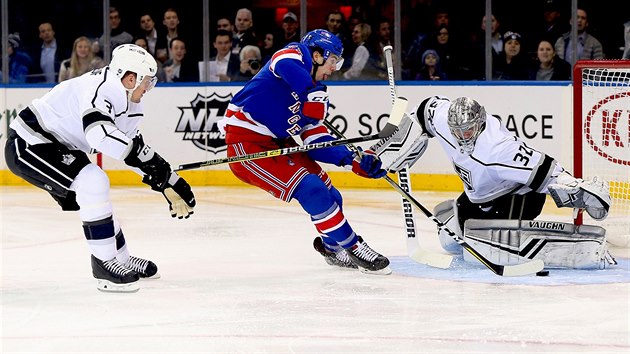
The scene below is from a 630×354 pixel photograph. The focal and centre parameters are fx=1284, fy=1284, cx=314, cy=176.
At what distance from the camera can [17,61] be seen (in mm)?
9305

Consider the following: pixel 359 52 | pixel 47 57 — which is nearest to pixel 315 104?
pixel 359 52

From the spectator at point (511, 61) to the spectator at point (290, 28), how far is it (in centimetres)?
139

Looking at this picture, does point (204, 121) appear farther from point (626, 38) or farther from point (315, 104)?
point (315, 104)

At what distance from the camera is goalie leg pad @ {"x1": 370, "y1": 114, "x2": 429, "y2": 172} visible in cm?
524

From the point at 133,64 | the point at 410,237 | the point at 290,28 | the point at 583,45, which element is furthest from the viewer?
the point at 290,28

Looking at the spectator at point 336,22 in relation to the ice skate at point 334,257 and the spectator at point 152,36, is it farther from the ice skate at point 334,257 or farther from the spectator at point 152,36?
the ice skate at point 334,257

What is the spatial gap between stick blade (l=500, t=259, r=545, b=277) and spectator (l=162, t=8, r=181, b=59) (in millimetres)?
4727

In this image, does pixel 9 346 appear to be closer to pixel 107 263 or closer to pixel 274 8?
pixel 107 263

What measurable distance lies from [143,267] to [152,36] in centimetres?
453

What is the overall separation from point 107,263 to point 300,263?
985 mm

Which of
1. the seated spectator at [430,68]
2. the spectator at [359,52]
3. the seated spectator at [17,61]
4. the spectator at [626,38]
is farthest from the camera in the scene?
the seated spectator at [17,61]

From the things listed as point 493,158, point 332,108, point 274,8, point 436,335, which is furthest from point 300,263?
point 274,8

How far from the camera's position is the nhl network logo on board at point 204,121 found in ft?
28.4

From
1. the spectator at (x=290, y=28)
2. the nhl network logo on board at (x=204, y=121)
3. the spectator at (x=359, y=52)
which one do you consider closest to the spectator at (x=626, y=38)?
the spectator at (x=359, y=52)
